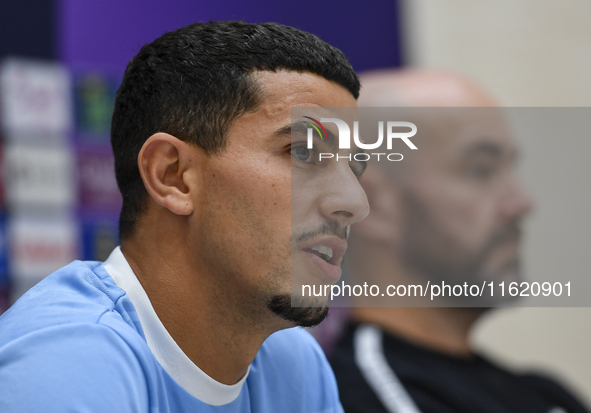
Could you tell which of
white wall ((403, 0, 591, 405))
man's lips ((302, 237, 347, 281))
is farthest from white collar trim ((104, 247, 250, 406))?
white wall ((403, 0, 591, 405))

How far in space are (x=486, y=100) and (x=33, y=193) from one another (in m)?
1.55

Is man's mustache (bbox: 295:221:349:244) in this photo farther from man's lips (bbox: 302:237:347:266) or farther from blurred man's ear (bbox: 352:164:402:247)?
blurred man's ear (bbox: 352:164:402:247)

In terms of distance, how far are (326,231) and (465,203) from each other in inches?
36.9

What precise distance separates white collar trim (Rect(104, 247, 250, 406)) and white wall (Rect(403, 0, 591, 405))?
8.59 feet

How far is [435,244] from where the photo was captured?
6.28 feet

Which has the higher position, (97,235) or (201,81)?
(201,81)

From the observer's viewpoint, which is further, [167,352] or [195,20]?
[195,20]

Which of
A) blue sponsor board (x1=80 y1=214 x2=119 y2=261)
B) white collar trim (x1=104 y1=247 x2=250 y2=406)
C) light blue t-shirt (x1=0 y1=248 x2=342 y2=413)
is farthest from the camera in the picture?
blue sponsor board (x1=80 y1=214 x2=119 y2=261)

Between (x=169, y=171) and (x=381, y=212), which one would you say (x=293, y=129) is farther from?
(x=381, y=212)

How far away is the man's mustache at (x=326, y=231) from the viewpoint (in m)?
1.04

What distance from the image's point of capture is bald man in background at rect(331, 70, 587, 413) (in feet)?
5.94

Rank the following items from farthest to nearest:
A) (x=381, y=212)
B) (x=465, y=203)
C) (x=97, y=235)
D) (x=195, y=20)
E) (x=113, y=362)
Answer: (x=195, y=20) → (x=97, y=235) → (x=381, y=212) → (x=465, y=203) → (x=113, y=362)

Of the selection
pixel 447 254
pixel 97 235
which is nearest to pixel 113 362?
pixel 447 254

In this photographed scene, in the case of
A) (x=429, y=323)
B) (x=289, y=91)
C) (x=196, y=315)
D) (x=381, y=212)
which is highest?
(x=289, y=91)
